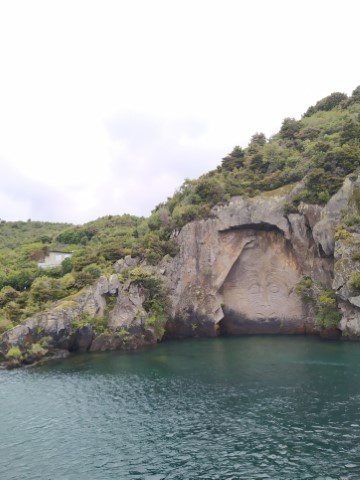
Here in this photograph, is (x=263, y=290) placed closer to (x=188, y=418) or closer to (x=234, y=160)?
(x=234, y=160)

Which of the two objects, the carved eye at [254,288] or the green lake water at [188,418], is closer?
the green lake water at [188,418]

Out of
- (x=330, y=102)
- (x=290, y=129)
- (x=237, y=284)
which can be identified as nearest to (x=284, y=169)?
(x=237, y=284)

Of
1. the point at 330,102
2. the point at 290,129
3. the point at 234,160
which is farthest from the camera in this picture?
the point at 330,102

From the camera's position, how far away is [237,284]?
57.4 meters

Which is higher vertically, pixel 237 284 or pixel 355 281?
pixel 237 284

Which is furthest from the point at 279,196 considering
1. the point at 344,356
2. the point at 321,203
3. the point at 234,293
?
the point at 344,356

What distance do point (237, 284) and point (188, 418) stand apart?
34.2m

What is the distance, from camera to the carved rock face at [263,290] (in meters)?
54.4

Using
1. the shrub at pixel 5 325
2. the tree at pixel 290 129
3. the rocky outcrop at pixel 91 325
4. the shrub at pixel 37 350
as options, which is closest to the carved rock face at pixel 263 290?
the rocky outcrop at pixel 91 325

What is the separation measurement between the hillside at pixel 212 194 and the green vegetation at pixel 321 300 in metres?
9.82

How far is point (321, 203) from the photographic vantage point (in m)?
51.8

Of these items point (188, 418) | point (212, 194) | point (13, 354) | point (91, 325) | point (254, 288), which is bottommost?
point (188, 418)

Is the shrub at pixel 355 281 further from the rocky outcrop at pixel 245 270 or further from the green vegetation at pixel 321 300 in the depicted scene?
the rocky outcrop at pixel 245 270

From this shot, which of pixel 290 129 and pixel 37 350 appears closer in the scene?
pixel 37 350
